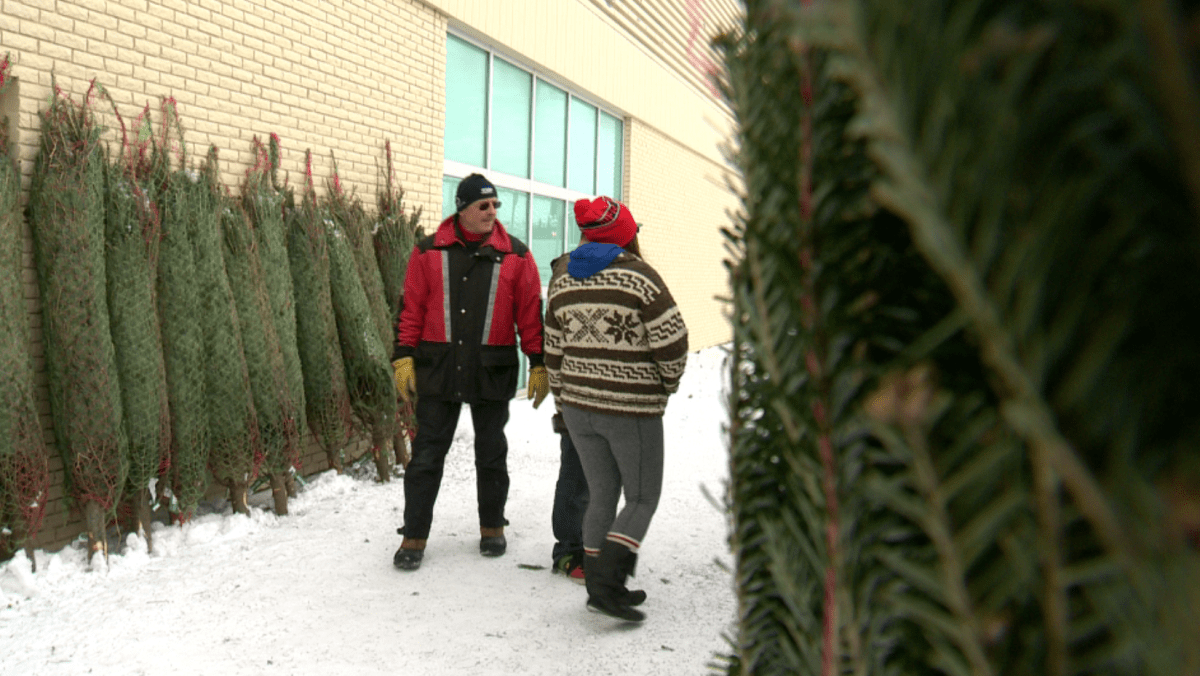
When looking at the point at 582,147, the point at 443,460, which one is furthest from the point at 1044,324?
the point at 582,147

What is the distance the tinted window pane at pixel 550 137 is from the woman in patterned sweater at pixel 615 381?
253 inches

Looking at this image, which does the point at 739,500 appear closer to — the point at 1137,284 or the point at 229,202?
the point at 1137,284

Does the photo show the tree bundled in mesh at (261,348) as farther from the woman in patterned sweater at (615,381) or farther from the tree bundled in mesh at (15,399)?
the woman in patterned sweater at (615,381)

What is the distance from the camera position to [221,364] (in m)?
4.52

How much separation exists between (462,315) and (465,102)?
4.53 m

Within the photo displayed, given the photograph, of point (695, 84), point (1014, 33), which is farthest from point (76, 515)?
point (695, 84)

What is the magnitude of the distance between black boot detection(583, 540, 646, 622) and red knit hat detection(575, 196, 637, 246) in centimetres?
136

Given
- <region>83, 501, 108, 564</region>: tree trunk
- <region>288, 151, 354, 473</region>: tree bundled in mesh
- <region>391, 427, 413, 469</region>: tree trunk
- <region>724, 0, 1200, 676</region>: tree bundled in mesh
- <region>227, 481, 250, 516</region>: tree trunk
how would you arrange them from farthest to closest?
<region>391, 427, 413, 469</region>: tree trunk, <region>288, 151, 354, 473</region>: tree bundled in mesh, <region>227, 481, 250, 516</region>: tree trunk, <region>83, 501, 108, 564</region>: tree trunk, <region>724, 0, 1200, 676</region>: tree bundled in mesh

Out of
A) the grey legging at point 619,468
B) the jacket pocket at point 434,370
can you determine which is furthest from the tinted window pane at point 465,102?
the grey legging at point 619,468

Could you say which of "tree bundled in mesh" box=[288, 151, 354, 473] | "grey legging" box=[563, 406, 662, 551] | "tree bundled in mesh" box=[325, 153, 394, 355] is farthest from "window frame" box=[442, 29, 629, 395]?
"grey legging" box=[563, 406, 662, 551]

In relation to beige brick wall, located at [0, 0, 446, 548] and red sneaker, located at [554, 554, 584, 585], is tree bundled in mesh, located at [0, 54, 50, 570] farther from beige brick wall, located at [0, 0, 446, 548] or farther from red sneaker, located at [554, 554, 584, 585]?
red sneaker, located at [554, 554, 584, 585]

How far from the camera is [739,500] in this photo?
3.24 feet

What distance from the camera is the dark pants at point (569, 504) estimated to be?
4.14 m

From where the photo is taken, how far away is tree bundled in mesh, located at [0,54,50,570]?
3.52 meters
